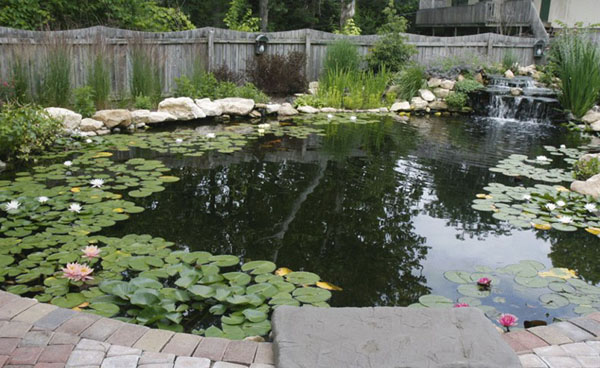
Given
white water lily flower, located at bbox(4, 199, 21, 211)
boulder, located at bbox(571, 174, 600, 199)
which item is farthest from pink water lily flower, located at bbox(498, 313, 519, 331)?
white water lily flower, located at bbox(4, 199, 21, 211)

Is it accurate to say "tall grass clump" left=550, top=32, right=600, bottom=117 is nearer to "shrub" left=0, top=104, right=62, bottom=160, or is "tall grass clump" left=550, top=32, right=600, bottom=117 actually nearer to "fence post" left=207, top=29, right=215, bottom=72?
"fence post" left=207, top=29, right=215, bottom=72

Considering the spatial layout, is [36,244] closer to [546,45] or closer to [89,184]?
[89,184]

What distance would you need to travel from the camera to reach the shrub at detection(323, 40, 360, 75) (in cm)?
1098

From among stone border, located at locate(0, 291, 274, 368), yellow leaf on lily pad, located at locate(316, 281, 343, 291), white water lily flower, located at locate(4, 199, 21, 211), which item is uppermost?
white water lily flower, located at locate(4, 199, 21, 211)

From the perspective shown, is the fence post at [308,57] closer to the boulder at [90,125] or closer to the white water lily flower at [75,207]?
the boulder at [90,125]

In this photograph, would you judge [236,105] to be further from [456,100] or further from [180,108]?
[456,100]

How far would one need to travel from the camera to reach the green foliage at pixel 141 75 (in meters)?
8.48

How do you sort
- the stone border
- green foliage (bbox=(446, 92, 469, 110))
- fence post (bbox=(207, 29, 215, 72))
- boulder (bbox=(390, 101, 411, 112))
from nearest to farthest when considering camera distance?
the stone border
fence post (bbox=(207, 29, 215, 72))
boulder (bbox=(390, 101, 411, 112))
green foliage (bbox=(446, 92, 469, 110))

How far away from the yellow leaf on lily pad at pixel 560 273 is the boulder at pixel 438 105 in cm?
779

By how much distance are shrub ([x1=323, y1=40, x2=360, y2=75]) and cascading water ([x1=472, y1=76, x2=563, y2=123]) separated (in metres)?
2.58

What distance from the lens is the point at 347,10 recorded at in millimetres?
15711

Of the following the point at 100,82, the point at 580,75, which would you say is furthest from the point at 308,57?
the point at 580,75

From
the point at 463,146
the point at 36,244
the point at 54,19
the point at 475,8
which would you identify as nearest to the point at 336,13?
the point at 475,8

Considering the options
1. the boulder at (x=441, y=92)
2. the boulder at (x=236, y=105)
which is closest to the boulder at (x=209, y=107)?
the boulder at (x=236, y=105)
